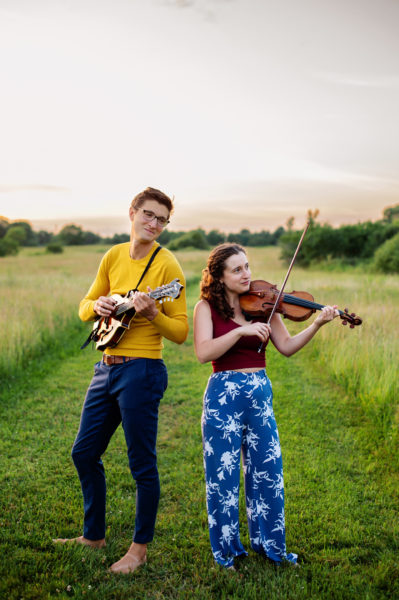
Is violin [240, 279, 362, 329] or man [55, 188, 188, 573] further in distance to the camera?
violin [240, 279, 362, 329]

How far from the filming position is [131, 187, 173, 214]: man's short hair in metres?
2.91

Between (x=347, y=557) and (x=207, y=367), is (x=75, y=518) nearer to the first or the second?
(x=347, y=557)

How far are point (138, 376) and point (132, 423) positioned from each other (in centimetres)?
28

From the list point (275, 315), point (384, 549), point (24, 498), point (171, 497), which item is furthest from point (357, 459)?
point (24, 498)

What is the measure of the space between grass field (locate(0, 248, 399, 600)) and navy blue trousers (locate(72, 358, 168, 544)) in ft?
1.58

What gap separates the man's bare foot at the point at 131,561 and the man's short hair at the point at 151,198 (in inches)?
83.3

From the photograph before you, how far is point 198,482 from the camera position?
432 centimetres

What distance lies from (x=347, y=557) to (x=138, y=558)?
1.40m

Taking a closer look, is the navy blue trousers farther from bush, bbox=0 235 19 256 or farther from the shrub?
the shrub

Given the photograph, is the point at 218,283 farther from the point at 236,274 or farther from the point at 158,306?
the point at 158,306

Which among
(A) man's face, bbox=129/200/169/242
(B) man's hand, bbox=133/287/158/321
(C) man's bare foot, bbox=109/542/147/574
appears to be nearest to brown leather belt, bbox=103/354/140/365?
(B) man's hand, bbox=133/287/158/321

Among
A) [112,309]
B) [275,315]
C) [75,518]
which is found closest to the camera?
[112,309]

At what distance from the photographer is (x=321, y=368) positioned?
7.82 meters

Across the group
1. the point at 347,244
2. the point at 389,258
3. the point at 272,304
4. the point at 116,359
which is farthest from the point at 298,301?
the point at 347,244
